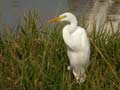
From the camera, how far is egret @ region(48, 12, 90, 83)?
347cm

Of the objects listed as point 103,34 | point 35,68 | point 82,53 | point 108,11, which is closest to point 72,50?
point 82,53

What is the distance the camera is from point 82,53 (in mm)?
3584

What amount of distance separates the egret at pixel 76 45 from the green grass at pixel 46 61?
0.07 m

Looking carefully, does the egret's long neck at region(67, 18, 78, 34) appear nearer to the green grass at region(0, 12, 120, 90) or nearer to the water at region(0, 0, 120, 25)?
the green grass at region(0, 12, 120, 90)

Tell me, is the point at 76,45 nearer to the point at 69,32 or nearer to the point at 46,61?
the point at 69,32

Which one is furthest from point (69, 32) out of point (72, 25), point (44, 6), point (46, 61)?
point (44, 6)

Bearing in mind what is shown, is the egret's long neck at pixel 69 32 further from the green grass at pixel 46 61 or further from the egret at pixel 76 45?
the green grass at pixel 46 61

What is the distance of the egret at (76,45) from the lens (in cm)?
347

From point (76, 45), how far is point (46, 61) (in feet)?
1.17

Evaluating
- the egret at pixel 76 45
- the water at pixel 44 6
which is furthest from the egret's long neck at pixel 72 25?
the water at pixel 44 6

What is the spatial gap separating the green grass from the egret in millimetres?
65

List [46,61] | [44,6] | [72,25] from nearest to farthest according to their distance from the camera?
[72,25]
[46,61]
[44,6]

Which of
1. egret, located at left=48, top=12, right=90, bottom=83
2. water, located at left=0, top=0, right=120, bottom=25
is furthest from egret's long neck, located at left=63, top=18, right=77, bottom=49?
water, located at left=0, top=0, right=120, bottom=25

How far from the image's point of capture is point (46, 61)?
12.3ft
